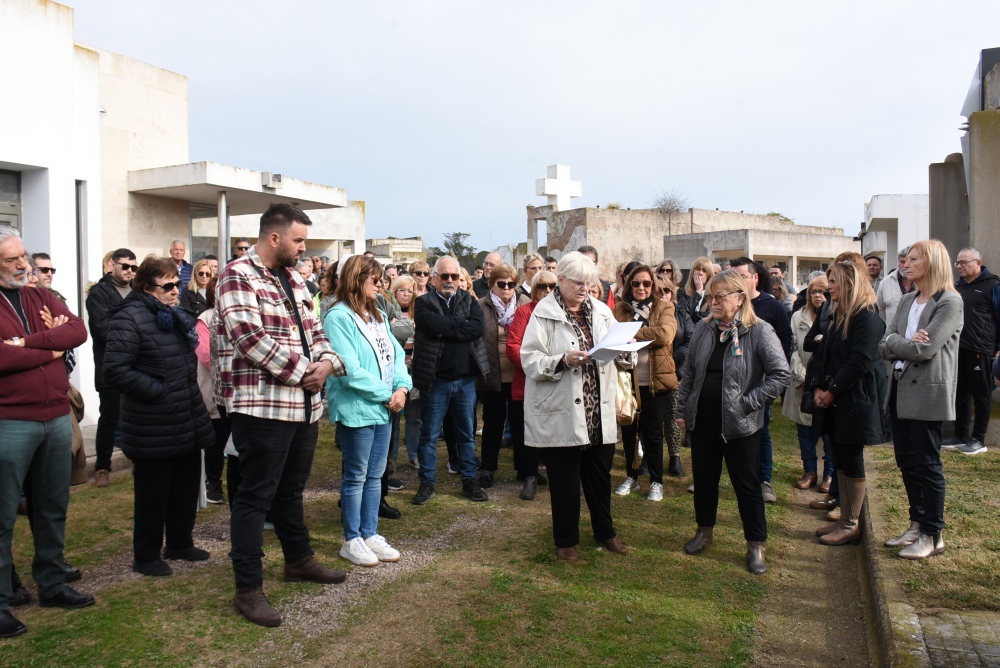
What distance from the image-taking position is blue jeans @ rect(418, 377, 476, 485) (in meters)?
6.53

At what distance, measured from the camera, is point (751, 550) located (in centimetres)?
500

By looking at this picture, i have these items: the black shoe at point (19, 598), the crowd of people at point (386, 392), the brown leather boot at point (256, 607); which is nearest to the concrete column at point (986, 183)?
the crowd of people at point (386, 392)

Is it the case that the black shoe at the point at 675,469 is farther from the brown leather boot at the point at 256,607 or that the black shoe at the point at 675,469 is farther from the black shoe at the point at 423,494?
the brown leather boot at the point at 256,607

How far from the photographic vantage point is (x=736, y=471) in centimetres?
499

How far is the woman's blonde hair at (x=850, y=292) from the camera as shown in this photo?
517cm

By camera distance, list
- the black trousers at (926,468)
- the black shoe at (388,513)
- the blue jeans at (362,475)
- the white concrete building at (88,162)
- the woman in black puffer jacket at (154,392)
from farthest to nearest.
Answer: the white concrete building at (88,162) < the black shoe at (388,513) < the blue jeans at (362,475) < the black trousers at (926,468) < the woman in black puffer jacket at (154,392)

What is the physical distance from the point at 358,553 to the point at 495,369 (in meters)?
2.55

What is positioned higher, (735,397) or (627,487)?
(735,397)

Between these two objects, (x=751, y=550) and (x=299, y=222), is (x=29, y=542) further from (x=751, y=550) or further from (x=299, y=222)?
(x=751, y=550)

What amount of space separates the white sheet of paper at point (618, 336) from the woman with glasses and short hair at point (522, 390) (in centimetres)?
127

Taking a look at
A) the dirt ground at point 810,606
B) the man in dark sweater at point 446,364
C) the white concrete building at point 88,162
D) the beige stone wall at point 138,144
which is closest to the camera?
the dirt ground at point 810,606

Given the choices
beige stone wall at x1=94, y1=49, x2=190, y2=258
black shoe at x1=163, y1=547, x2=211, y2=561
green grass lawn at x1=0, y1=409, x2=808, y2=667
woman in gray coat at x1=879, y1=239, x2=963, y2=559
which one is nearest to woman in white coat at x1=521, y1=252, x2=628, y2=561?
green grass lawn at x1=0, y1=409, x2=808, y2=667

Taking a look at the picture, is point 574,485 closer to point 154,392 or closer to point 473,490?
point 473,490

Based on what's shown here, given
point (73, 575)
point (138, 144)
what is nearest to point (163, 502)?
point (73, 575)
